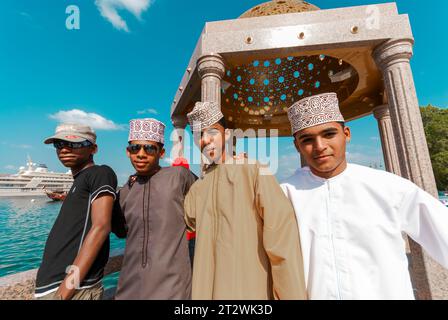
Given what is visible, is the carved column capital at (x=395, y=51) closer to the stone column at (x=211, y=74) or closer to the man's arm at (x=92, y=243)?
the stone column at (x=211, y=74)

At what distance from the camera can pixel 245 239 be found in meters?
1.44

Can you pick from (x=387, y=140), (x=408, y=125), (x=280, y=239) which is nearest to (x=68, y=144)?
(x=280, y=239)

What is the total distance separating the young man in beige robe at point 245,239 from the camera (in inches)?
50.3

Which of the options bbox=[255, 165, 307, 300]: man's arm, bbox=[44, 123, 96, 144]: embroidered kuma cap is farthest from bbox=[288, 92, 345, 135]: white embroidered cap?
bbox=[44, 123, 96, 144]: embroidered kuma cap

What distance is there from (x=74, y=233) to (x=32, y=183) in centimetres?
7846

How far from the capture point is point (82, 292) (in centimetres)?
150

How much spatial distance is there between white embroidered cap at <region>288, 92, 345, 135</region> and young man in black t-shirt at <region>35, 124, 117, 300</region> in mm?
1711

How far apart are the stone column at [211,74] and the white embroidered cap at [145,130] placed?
2951mm

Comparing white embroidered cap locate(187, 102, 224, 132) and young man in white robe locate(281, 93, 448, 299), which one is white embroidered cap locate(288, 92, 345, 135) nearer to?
young man in white robe locate(281, 93, 448, 299)

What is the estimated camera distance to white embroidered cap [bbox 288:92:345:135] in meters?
1.46

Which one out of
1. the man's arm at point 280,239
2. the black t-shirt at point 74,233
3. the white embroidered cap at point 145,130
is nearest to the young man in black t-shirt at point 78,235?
the black t-shirt at point 74,233

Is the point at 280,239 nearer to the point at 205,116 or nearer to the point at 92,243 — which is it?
the point at 205,116
